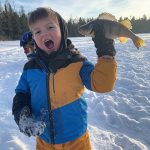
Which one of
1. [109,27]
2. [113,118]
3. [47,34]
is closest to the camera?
[109,27]

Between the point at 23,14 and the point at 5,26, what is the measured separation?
6585 millimetres

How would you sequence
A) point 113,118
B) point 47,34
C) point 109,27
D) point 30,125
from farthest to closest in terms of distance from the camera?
1. point 113,118
2. point 47,34
3. point 30,125
4. point 109,27

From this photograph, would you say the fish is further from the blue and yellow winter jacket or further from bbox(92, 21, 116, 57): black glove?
the blue and yellow winter jacket

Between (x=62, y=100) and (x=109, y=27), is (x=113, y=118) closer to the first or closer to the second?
(x=62, y=100)

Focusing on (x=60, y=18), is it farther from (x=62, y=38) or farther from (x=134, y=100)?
(x=134, y=100)

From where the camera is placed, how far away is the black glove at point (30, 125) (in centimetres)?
233

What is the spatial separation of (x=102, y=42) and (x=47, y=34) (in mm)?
471

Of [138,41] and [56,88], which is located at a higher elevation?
[138,41]

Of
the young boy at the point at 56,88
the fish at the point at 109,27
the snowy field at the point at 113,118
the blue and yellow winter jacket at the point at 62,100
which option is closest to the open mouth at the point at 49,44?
the young boy at the point at 56,88

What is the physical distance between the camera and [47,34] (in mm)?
2467

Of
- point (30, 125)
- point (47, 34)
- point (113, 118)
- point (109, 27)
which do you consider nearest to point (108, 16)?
point (109, 27)

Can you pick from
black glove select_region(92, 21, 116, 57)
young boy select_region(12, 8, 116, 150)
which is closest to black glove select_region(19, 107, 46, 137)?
young boy select_region(12, 8, 116, 150)

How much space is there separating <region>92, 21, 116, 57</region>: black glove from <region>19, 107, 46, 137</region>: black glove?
2.30 ft

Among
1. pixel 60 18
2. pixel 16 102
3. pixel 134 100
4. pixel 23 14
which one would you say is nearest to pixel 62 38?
pixel 60 18
